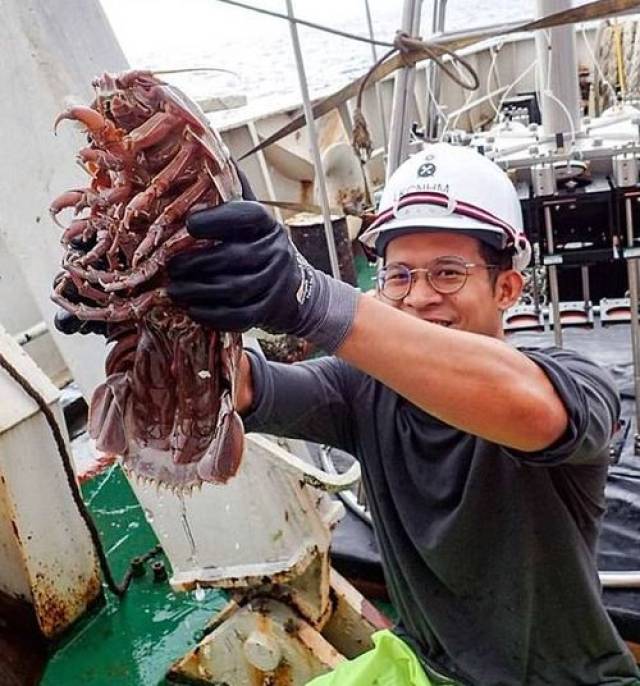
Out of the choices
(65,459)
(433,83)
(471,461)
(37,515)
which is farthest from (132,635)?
(433,83)

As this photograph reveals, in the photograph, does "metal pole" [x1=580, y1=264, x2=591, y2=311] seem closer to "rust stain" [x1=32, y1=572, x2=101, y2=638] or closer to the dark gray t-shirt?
"rust stain" [x1=32, y1=572, x2=101, y2=638]

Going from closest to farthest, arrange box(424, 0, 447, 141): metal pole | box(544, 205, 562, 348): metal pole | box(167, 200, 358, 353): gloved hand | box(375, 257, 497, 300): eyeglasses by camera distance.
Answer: box(167, 200, 358, 353): gloved hand, box(375, 257, 497, 300): eyeglasses, box(544, 205, 562, 348): metal pole, box(424, 0, 447, 141): metal pole

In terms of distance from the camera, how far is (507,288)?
1.88 metres

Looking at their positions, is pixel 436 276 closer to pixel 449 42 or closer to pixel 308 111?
pixel 308 111

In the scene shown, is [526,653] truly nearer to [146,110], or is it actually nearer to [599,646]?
[599,646]

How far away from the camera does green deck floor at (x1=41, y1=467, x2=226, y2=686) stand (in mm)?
3393

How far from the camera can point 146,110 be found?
129 cm

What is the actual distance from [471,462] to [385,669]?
0.47 m

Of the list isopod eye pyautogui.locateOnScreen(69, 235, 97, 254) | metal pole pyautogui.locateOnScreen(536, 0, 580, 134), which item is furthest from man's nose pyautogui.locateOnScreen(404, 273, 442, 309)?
metal pole pyautogui.locateOnScreen(536, 0, 580, 134)

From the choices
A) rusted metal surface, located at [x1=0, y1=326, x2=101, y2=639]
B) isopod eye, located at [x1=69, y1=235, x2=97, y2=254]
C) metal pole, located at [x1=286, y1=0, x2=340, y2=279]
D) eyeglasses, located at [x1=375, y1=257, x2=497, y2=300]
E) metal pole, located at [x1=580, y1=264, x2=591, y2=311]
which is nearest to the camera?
isopod eye, located at [x1=69, y1=235, x2=97, y2=254]

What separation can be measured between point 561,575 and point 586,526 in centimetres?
11

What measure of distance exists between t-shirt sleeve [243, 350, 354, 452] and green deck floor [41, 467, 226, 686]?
172 cm

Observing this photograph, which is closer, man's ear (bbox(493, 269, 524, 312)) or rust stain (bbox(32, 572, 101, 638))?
man's ear (bbox(493, 269, 524, 312))

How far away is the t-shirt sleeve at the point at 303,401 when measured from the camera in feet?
6.07
